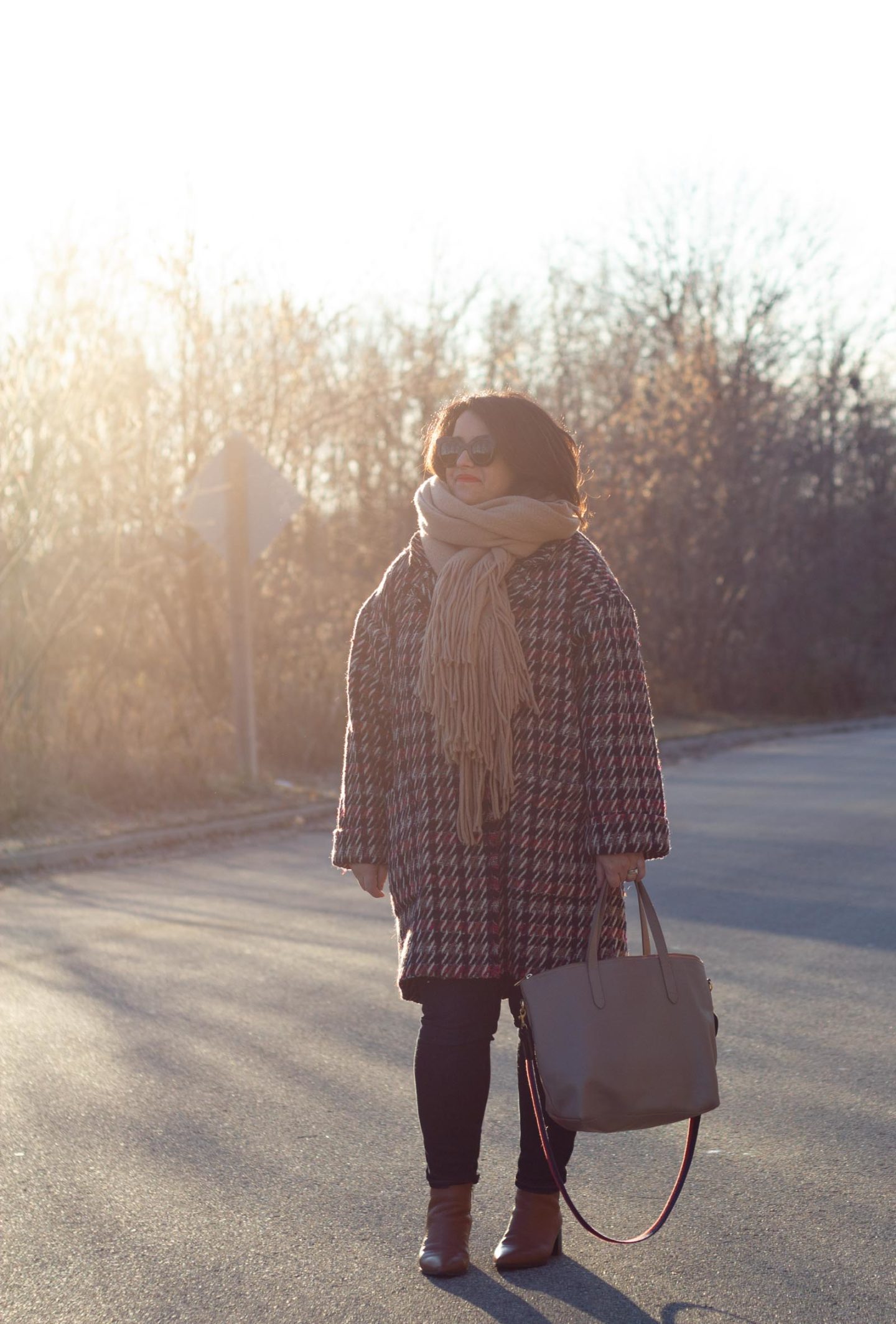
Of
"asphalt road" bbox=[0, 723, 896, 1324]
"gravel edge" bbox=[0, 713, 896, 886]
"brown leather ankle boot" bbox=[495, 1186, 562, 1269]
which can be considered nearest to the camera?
"asphalt road" bbox=[0, 723, 896, 1324]

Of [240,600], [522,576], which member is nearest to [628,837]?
[522,576]

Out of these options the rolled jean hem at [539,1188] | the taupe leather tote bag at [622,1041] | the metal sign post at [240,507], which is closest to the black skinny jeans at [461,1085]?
the rolled jean hem at [539,1188]

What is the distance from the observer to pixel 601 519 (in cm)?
2412

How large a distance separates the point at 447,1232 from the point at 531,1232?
0.19 meters

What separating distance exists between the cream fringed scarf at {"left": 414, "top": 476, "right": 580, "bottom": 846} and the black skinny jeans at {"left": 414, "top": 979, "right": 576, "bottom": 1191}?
1.16ft

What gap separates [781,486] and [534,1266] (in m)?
28.2

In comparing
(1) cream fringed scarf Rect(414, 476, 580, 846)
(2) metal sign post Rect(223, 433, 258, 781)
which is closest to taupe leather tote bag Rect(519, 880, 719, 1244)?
(1) cream fringed scarf Rect(414, 476, 580, 846)

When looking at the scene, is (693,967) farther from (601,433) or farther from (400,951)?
(601,433)

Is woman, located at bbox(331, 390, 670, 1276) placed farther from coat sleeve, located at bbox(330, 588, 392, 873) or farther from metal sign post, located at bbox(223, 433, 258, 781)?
metal sign post, located at bbox(223, 433, 258, 781)

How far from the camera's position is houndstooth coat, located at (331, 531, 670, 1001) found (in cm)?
338

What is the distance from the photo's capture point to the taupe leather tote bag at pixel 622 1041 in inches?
125

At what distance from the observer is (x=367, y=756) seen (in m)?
3.62

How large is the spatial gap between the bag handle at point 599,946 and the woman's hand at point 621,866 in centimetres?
2

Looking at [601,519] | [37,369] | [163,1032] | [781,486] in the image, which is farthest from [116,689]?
[781,486]
